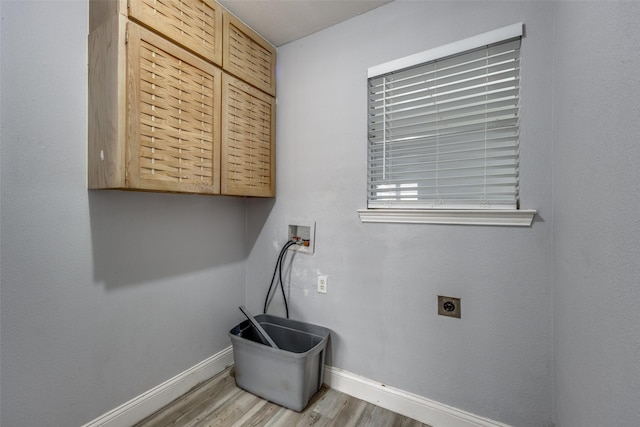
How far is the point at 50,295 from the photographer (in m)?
1.16

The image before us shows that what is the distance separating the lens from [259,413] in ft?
4.99

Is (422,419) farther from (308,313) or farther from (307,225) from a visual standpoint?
(307,225)

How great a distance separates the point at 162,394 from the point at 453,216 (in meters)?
1.87

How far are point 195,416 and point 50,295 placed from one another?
3.09 feet

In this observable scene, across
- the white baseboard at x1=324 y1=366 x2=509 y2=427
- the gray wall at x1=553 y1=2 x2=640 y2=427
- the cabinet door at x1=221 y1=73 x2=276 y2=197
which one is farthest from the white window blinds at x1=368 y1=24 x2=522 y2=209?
the white baseboard at x1=324 y1=366 x2=509 y2=427

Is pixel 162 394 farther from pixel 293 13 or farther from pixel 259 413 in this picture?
pixel 293 13

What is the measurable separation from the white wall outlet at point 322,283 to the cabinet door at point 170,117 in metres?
0.84

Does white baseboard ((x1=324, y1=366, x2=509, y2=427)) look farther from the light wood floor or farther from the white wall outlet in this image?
the white wall outlet

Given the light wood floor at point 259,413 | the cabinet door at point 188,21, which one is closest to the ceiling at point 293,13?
the cabinet door at point 188,21

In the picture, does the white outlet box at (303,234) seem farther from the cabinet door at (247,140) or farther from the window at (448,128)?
the window at (448,128)

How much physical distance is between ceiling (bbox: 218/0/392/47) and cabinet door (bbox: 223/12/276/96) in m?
0.06

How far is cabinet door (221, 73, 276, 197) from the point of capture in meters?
1.60

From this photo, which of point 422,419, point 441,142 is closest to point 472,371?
point 422,419

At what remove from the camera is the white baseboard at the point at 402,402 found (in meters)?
1.37
